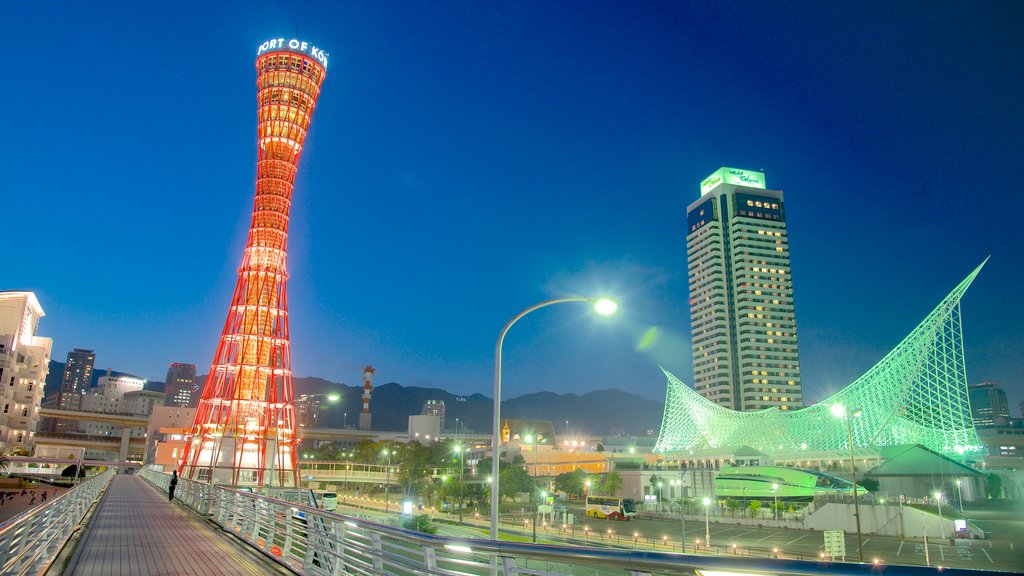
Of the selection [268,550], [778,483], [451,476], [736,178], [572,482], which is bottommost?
[572,482]

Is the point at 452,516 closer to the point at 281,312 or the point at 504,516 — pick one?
the point at 504,516

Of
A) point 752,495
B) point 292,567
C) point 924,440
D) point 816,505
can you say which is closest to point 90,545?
point 292,567

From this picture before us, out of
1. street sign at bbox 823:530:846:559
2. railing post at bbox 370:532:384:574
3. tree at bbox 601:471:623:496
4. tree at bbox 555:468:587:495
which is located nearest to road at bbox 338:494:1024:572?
street sign at bbox 823:530:846:559

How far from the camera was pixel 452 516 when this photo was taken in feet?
237

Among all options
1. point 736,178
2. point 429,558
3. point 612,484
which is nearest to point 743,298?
point 736,178

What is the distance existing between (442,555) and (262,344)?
5747 centimetres

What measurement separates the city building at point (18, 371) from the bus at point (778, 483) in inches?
3457

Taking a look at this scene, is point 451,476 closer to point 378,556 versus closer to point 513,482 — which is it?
point 513,482

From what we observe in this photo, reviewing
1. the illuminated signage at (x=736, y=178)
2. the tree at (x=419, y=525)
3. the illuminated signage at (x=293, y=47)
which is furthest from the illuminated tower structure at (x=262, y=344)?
the illuminated signage at (x=736, y=178)

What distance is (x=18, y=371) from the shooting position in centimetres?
9081

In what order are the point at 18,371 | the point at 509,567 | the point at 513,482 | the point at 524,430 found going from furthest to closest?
the point at 524,430, the point at 18,371, the point at 513,482, the point at 509,567

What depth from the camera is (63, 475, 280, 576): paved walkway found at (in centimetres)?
1170

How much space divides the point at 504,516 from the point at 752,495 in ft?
91.7

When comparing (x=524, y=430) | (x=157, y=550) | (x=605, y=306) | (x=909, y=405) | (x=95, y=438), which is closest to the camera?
(x=157, y=550)
